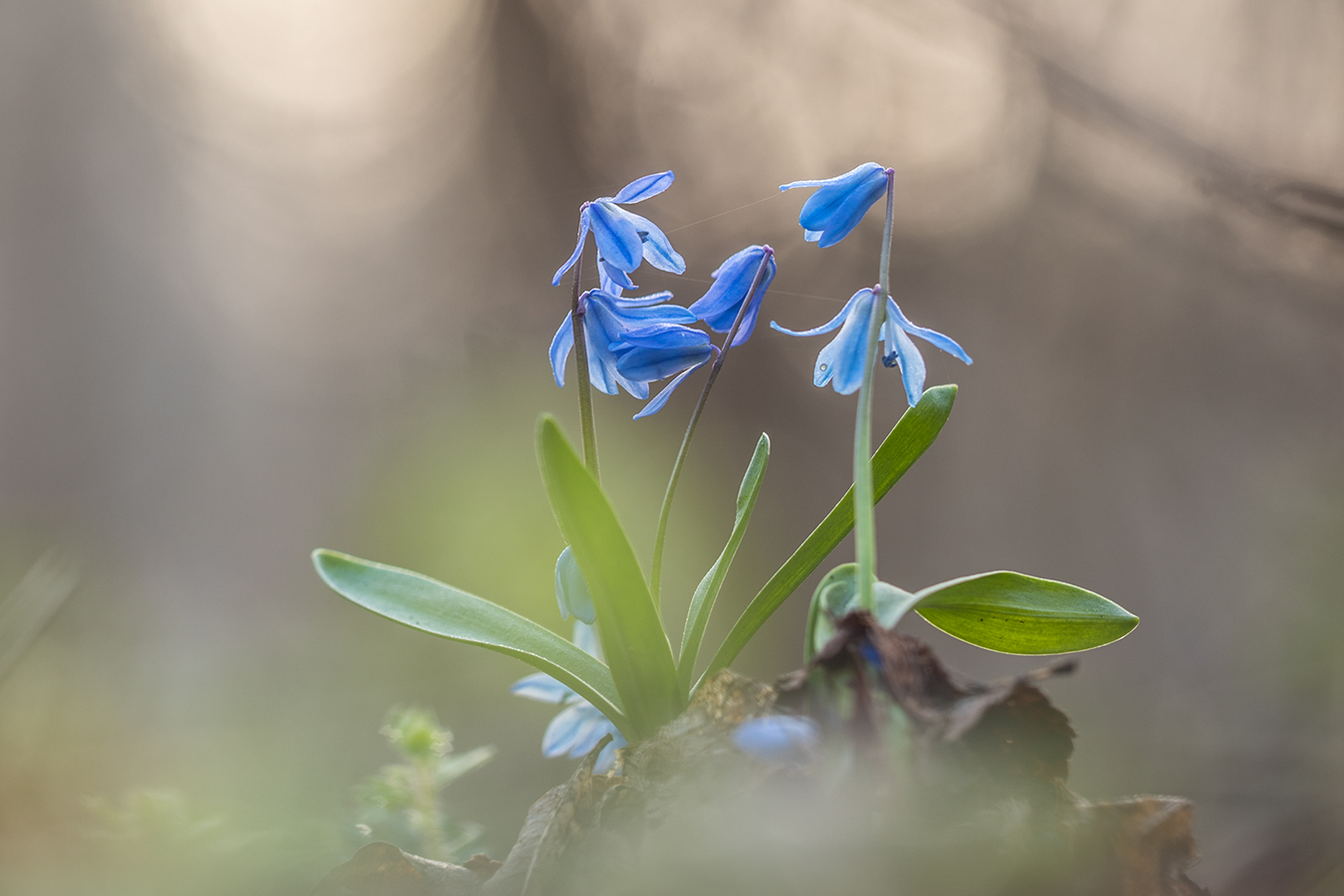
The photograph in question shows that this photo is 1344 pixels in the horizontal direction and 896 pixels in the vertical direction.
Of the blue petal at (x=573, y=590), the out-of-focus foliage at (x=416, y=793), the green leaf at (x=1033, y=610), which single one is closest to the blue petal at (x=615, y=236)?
the blue petal at (x=573, y=590)

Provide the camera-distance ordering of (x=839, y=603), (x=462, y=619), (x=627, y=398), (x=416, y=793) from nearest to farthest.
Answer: (x=839, y=603) < (x=462, y=619) < (x=416, y=793) < (x=627, y=398)

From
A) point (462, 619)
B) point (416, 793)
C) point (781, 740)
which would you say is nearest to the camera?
point (781, 740)

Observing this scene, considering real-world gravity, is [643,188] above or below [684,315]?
above

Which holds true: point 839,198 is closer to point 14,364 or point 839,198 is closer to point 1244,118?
→ point 1244,118

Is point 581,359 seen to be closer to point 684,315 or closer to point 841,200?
point 684,315

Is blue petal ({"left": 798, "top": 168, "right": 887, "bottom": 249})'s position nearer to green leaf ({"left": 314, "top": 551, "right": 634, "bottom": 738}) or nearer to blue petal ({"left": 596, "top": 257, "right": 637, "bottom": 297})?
blue petal ({"left": 596, "top": 257, "right": 637, "bottom": 297})

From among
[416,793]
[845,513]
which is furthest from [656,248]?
[416,793]
